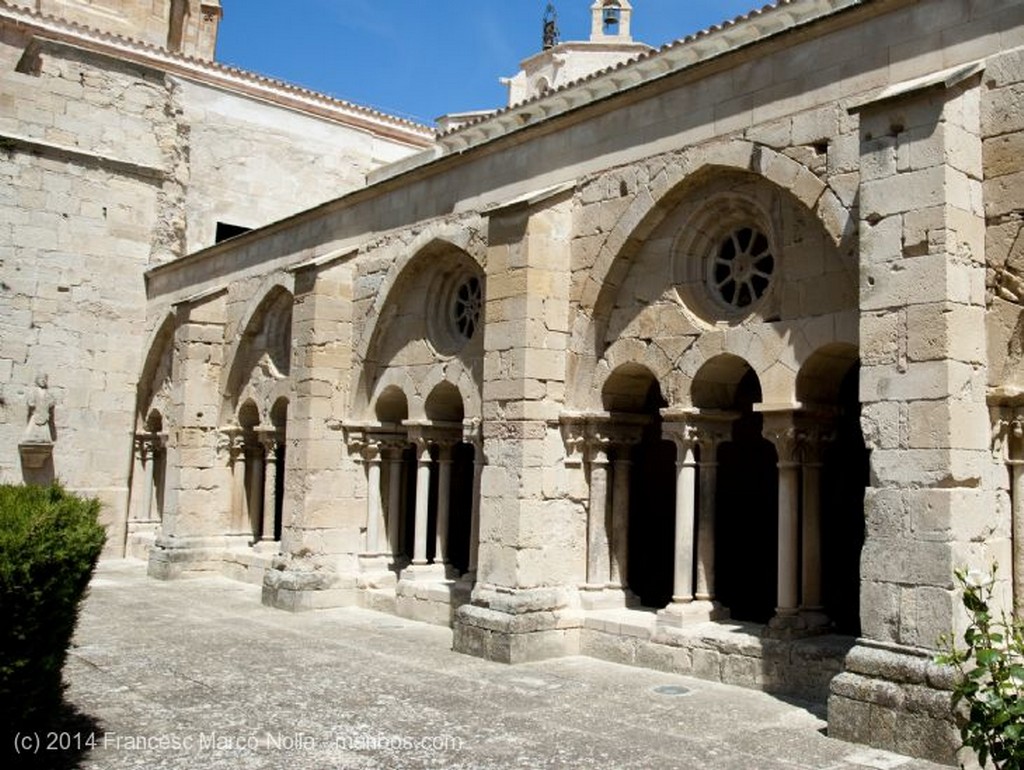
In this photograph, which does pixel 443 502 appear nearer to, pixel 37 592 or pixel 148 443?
pixel 37 592

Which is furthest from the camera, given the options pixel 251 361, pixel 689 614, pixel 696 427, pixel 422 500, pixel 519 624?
pixel 251 361

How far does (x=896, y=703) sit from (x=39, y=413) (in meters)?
13.6

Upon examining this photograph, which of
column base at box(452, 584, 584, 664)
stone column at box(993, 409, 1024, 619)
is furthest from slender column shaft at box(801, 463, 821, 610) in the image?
column base at box(452, 584, 584, 664)

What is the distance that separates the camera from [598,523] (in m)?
8.79

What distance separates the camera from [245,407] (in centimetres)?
1437

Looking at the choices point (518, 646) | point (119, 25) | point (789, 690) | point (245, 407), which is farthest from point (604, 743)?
point (119, 25)

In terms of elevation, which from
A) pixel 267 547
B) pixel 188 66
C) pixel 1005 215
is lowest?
pixel 267 547

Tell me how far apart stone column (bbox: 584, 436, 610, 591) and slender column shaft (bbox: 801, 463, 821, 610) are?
1904 mm

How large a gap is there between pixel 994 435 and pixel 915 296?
998 millimetres

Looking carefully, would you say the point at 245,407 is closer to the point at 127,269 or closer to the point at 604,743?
the point at 127,269

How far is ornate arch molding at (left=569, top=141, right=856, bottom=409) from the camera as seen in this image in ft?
22.9

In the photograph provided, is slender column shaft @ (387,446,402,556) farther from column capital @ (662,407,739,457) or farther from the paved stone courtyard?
column capital @ (662,407,739,457)

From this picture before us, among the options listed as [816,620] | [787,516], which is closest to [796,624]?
[816,620]

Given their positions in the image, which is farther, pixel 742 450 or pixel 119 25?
pixel 119 25
